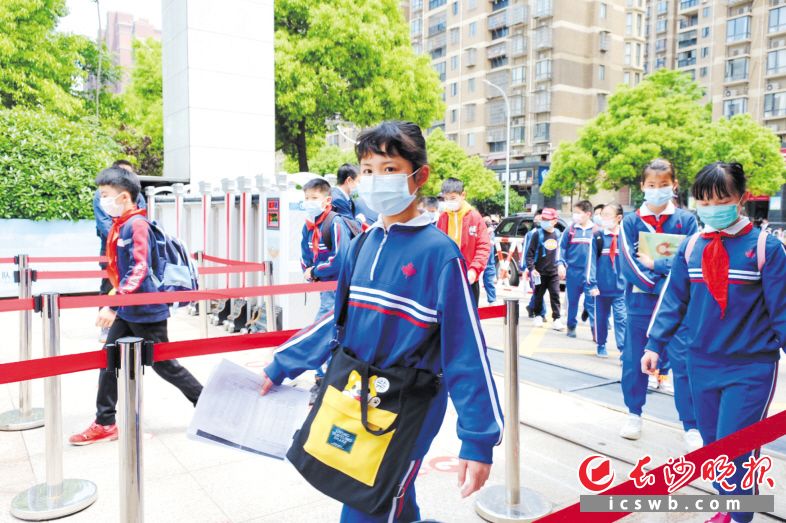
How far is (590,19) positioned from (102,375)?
5491 cm

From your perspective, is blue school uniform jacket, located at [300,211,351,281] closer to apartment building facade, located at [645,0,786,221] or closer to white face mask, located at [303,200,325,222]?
white face mask, located at [303,200,325,222]

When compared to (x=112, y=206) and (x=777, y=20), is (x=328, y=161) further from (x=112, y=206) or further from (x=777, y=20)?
(x=112, y=206)

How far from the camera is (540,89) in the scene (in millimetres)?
51438

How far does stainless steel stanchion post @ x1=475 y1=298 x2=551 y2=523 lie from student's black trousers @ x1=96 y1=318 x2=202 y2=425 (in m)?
2.20

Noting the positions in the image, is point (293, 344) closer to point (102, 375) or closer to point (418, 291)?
point (418, 291)

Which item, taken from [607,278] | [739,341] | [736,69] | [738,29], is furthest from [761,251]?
[738,29]

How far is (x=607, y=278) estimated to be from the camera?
7.36 m

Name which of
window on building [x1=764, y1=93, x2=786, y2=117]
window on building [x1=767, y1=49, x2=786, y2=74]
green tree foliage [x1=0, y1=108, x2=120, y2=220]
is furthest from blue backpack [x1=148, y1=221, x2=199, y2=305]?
window on building [x1=767, y1=49, x2=786, y2=74]

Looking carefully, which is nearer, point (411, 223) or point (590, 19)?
point (411, 223)

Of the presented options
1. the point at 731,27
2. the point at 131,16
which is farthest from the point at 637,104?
the point at 131,16

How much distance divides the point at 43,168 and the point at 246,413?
11309 millimetres

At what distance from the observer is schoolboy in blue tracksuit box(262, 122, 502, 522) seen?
2047 mm

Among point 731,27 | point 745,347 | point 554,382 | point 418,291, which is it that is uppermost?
point 731,27

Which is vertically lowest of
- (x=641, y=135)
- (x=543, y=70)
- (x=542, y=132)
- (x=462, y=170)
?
(x=462, y=170)
